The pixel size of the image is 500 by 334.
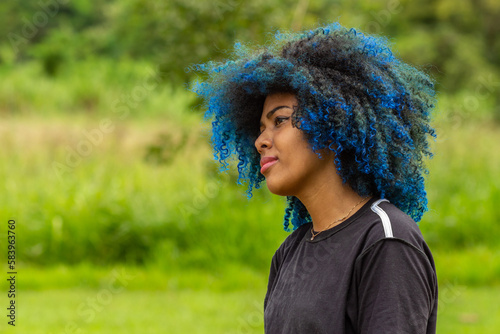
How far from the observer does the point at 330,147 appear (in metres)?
2.22

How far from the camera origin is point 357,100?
223 centimetres

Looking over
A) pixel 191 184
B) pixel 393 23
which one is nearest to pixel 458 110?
pixel 191 184

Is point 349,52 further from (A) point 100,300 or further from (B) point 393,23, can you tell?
(B) point 393,23

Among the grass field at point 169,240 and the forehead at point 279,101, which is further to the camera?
the grass field at point 169,240

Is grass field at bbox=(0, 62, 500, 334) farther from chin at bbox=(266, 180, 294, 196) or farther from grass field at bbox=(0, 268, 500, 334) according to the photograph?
chin at bbox=(266, 180, 294, 196)

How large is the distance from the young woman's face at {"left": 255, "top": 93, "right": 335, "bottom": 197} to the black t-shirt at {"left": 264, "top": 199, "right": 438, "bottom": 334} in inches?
7.6

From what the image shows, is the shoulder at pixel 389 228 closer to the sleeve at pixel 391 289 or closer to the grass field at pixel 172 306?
the sleeve at pixel 391 289

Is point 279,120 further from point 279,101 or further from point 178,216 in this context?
point 178,216

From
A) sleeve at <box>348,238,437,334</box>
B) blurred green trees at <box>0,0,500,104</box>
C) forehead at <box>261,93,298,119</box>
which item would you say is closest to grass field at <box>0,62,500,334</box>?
→ forehead at <box>261,93,298,119</box>

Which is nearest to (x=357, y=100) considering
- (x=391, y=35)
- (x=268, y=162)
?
(x=268, y=162)

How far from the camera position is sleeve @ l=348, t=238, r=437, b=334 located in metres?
1.85

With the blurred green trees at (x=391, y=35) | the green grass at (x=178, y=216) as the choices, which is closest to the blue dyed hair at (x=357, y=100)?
the green grass at (x=178, y=216)

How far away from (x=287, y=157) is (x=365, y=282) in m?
0.53

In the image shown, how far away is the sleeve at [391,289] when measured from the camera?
6.06ft
